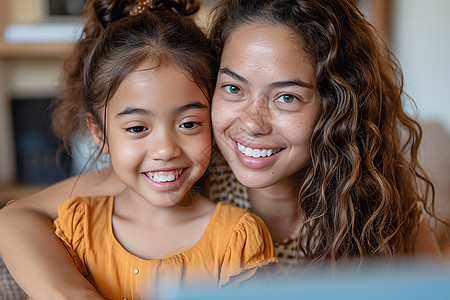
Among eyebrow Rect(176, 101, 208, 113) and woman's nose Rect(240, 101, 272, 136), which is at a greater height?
eyebrow Rect(176, 101, 208, 113)

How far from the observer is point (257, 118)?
30.4 inches

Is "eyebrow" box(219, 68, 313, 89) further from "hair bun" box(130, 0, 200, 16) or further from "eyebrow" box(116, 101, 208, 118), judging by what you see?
"hair bun" box(130, 0, 200, 16)

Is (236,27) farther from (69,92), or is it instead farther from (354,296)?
(354,296)

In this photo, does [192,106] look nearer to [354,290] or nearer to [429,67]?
[354,290]

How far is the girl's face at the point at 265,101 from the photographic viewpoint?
0.76 meters

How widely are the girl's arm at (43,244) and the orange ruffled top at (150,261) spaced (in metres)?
0.03

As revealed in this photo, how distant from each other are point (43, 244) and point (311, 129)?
432 mm

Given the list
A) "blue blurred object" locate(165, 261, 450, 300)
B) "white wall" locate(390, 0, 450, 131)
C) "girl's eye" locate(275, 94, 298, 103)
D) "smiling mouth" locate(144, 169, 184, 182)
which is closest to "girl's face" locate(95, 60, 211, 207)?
"smiling mouth" locate(144, 169, 184, 182)

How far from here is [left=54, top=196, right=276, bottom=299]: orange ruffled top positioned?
0.75m

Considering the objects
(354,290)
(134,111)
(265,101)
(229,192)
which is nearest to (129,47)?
(134,111)

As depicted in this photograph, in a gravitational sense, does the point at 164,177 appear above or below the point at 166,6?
below

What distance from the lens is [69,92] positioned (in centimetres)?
99

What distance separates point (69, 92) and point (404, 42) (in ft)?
4.97

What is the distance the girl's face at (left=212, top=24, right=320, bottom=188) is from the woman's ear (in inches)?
6.9
